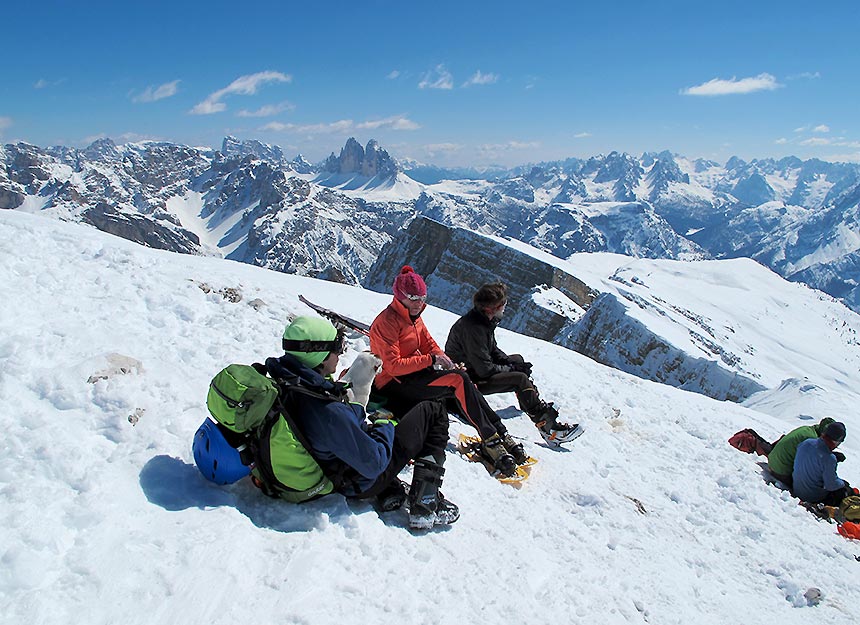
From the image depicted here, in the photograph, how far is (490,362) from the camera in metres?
9.83

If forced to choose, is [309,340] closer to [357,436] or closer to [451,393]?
[357,436]

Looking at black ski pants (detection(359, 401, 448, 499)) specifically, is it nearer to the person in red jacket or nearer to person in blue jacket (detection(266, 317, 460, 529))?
person in blue jacket (detection(266, 317, 460, 529))

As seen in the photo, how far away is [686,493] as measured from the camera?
29.2ft

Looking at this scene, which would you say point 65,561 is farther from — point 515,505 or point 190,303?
point 190,303

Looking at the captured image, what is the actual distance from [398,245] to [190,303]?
141 meters

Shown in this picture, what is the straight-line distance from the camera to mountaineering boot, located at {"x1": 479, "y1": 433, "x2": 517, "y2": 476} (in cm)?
773

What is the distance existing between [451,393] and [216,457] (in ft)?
12.2

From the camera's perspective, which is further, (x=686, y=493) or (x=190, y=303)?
(x=190, y=303)

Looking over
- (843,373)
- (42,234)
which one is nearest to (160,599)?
(42,234)

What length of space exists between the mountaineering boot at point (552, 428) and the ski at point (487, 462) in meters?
1.20

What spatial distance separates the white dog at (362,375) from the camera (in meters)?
6.98

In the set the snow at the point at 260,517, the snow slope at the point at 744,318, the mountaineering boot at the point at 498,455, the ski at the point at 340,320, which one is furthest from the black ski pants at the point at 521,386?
the snow slope at the point at 744,318

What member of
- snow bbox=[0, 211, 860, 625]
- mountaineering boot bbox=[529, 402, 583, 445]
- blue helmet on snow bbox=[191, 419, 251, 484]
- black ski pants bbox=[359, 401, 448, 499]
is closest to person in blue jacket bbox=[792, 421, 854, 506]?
snow bbox=[0, 211, 860, 625]

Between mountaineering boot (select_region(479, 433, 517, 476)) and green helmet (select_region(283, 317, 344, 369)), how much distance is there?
358 centimetres
